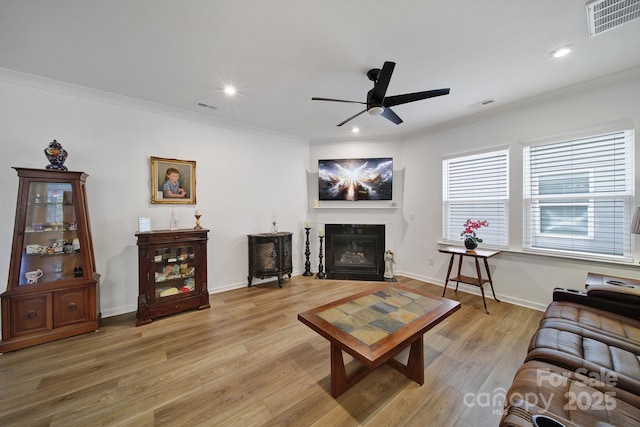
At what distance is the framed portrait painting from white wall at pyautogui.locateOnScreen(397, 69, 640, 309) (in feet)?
12.4

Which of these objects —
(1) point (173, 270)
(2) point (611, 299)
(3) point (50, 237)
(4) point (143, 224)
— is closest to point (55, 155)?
(3) point (50, 237)

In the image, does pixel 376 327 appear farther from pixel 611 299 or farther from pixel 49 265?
pixel 49 265

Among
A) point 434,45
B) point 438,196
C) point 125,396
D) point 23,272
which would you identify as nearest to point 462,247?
point 438,196

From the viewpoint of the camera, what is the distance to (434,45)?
2014 mm

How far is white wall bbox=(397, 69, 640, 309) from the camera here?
8.26ft

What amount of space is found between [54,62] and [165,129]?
111 centimetres

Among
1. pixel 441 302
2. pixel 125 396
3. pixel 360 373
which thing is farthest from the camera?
pixel 441 302

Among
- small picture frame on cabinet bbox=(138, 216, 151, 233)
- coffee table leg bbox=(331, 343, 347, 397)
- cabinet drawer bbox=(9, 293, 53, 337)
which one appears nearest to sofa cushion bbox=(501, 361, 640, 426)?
coffee table leg bbox=(331, 343, 347, 397)

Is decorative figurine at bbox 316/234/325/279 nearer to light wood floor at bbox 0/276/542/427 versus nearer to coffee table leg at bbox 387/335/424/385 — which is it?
light wood floor at bbox 0/276/542/427

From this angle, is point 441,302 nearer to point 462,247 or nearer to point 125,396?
point 462,247

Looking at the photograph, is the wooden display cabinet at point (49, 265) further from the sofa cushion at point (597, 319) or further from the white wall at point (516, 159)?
the white wall at point (516, 159)

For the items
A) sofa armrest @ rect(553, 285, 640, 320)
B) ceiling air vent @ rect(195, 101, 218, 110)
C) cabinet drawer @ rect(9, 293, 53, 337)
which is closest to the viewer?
sofa armrest @ rect(553, 285, 640, 320)

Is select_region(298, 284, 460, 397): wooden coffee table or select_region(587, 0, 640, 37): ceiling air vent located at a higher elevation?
select_region(587, 0, 640, 37): ceiling air vent

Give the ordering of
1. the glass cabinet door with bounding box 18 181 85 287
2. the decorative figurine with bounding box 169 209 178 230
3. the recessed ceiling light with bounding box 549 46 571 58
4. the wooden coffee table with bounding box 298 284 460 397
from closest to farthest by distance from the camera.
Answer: the wooden coffee table with bounding box 298 284 460 397 < the recessed ceiling light with bounding box 549 46 571 58 < the glass cabinet door with bounding box 18 181 85 287 < the decorative figurine with bounding box 169 209 178 230
